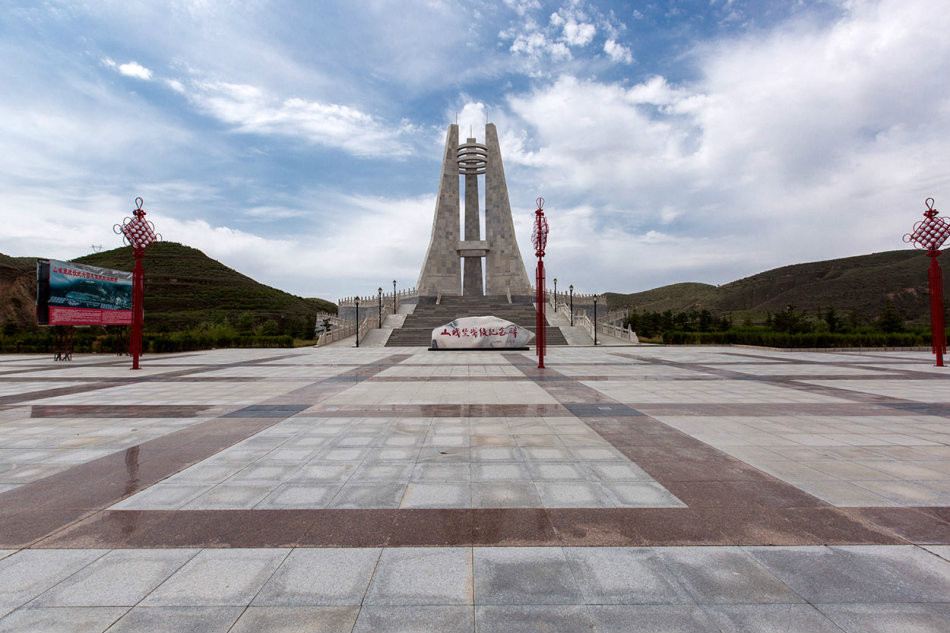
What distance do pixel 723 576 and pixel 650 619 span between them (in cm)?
70

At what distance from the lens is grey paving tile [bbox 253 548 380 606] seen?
2.35 metres

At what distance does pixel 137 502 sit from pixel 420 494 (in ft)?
7.85

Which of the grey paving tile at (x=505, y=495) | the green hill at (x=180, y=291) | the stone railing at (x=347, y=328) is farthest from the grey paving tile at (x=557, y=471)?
the green hill at (x=180, y=291)

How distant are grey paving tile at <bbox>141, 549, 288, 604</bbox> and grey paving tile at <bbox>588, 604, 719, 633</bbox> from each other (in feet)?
6.07

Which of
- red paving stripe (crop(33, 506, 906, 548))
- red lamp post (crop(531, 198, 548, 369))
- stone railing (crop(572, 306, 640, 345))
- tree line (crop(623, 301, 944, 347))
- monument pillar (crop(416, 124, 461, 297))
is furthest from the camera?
monument pillar (crop(416, 124, 461, 297))

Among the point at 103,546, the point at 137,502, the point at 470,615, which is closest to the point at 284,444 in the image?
the point at 137,502

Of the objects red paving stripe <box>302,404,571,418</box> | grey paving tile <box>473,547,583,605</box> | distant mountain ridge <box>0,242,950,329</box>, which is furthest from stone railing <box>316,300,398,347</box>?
distant mountain ridge <box>0,242,950,329</box>

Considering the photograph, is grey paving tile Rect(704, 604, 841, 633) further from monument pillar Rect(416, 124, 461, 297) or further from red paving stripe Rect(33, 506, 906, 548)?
monument pillar Rect(416, 124, 461, 297)

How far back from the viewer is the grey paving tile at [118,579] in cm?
235

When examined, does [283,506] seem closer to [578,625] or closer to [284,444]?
[284,444]

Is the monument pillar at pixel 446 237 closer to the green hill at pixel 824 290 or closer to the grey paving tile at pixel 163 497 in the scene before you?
the green hill at pixel 824 290

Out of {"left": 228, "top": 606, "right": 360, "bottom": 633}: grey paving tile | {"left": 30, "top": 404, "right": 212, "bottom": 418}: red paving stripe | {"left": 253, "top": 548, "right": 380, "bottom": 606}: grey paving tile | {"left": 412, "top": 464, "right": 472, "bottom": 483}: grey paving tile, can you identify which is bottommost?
{"left": 253, "top": 548, "right": 380, "bottom": 606}: grey paving tile

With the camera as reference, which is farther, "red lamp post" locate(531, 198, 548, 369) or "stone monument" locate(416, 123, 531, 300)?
"stone monument" locate(416, 123, 531, 300)

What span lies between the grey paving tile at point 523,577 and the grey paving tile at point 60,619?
187cm
